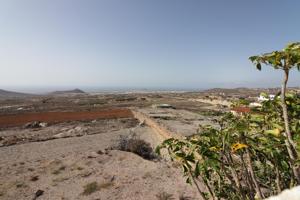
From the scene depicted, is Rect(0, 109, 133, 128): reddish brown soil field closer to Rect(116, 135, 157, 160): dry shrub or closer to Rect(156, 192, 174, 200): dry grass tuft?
Rect(116, 135, 157, 160): dry shrub

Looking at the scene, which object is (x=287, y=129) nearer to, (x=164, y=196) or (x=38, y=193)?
(x=164, y=196)

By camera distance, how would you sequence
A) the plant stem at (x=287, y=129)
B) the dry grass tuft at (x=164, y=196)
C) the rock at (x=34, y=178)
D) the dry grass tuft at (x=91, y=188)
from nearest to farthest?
the plant stem at (x=287, y=129), the dry grass tuft at (x=164, y=196), the dry grass tuft at (x=91, y=188), the rock at (x=34, y=178)

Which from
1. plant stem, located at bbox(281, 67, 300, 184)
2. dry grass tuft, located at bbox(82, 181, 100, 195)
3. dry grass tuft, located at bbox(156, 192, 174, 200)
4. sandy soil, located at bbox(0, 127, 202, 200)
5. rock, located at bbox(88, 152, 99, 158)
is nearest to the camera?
plant stem, located at bbox(281, 67, 300, 184)

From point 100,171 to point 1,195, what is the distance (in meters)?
3.98

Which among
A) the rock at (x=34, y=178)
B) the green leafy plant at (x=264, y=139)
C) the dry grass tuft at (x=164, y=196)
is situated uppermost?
the green leafy plant at (x=264, y=139)

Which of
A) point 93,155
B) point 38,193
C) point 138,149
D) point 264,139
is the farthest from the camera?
point 138,149

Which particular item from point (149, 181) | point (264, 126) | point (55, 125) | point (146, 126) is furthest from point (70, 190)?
point (55, 125)

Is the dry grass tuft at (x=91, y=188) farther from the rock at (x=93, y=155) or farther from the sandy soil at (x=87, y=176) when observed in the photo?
the rock at (x=93, y=155)

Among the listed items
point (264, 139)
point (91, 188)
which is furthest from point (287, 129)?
point (91, 188)

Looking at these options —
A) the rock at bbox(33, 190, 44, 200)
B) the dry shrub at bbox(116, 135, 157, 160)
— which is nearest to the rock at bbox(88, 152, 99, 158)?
the dry shrub at bbox(116, 135, 157, 160)

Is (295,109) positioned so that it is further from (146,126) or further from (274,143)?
(146,126)

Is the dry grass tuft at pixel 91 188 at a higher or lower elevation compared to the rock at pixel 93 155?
higher

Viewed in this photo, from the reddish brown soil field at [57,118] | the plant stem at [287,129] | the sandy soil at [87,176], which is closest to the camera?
the plant stem at [287,129]

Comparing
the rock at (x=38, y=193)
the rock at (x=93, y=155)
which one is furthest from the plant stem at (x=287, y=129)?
the rock at (x=93, y=155)
